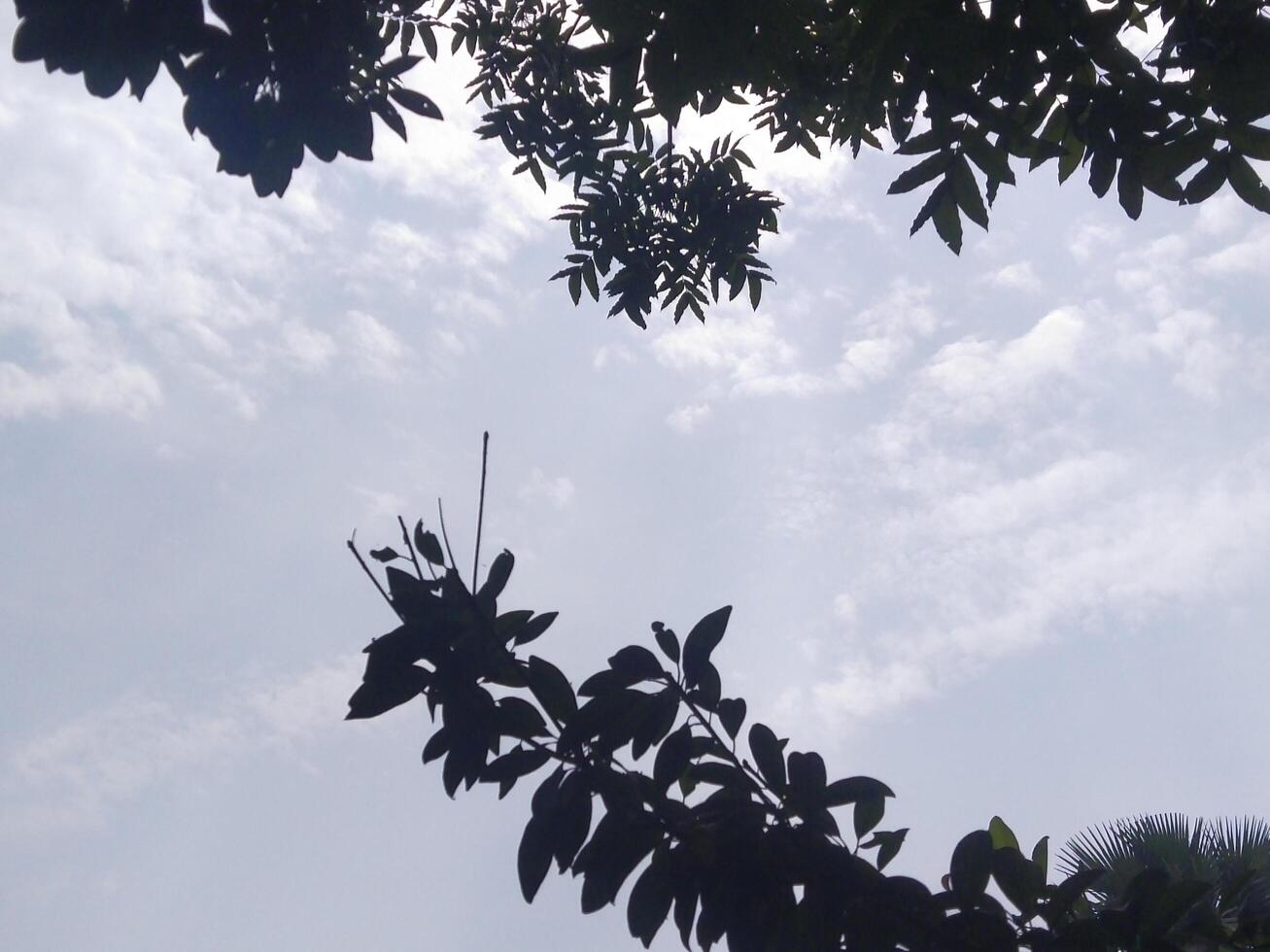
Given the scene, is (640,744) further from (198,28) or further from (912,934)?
(198,28)

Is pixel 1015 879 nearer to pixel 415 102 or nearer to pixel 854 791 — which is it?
pixel 854 791

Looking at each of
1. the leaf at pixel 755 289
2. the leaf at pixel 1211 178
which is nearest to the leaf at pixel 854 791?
the leaf at pixel 1211 178

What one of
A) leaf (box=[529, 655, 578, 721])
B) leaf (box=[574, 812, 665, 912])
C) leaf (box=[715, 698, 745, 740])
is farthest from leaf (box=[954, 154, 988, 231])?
leaf (box=[574, 812, 665, 912])

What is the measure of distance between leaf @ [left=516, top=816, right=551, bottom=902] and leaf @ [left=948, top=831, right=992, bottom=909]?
1030 mm

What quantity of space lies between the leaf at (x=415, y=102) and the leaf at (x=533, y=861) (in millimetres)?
2066

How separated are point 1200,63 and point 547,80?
13.4ft

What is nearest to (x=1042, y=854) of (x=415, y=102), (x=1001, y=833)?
(x=1001, y=833)

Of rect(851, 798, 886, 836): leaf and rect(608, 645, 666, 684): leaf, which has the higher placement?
rect(608, 645, 666, 684): leaf

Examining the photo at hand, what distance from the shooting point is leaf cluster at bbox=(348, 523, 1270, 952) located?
240 cm

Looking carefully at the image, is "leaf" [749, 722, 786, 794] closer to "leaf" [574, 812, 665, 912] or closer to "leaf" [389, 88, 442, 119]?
"leaf" [574, 812, 665, 912]

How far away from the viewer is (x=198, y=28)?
8.86ft

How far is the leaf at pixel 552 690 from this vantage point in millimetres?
2557

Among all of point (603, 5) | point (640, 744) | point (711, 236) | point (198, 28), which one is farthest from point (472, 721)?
point (711, 236)

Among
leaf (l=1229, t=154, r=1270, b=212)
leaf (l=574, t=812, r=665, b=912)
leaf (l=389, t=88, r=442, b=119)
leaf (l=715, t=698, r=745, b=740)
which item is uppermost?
leaf (l=389, t=88, r=442, b=119)
